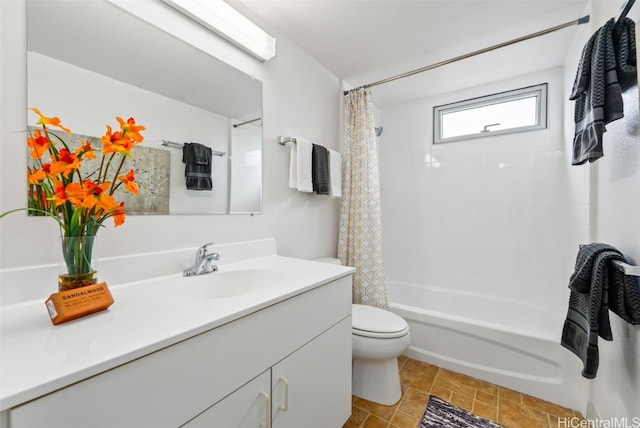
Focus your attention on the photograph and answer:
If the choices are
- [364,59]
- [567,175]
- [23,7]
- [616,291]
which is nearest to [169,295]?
[23,7]

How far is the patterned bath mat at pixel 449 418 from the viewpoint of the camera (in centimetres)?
132

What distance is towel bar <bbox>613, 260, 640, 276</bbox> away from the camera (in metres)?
0.81

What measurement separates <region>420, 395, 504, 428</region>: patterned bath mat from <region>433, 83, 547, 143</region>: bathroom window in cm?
207

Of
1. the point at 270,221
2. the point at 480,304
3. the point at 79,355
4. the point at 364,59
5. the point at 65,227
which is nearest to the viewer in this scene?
the point at 79,355

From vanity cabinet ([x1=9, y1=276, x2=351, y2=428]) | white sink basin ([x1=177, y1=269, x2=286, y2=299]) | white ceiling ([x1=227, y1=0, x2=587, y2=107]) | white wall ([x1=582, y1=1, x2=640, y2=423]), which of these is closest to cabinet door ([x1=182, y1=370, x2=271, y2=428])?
vanity cabinet ([x1=9, y1=276, x2=351, y2=428])

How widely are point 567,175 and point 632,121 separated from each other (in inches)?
46.1

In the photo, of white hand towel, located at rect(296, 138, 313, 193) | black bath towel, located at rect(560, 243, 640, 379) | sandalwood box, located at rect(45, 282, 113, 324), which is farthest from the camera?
white hand towel, located at rect(296, 138, 313, 193)

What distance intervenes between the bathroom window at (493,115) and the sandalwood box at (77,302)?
265 cm

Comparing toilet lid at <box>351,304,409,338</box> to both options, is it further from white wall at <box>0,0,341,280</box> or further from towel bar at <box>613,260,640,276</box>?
towel bar at <box>613,260,640,276</box>

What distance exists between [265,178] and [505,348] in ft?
5.92

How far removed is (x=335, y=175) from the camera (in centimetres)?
192

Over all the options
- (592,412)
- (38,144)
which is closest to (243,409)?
(38,144)

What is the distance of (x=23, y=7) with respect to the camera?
0.81 m

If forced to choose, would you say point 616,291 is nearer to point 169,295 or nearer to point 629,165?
point 629,165
